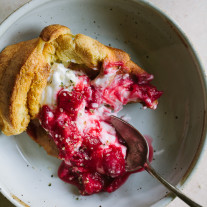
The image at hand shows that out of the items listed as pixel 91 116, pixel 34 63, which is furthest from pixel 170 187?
pixel 34 63

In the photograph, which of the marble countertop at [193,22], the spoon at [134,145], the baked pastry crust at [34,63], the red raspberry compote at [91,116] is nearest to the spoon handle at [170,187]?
the spoon at [134,145]

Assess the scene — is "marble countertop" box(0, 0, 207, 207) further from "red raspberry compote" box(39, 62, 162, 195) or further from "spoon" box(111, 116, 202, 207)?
"red raspberry compote" box(39, 62, 162, 195)

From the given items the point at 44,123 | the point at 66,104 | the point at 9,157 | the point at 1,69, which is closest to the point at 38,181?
the point at 9,157

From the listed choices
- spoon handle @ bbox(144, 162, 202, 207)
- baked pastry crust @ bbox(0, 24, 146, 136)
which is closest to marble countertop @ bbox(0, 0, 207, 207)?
spoon handle @ bbox(144, 162, 202, 207)

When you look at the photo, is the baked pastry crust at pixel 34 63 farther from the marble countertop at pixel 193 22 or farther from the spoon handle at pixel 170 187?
the spoon handle at pixel 170 187

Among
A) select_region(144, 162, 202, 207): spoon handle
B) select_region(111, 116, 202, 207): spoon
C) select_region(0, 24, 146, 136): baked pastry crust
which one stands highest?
select_region(0, 24, 146, 136): baked pastry crust

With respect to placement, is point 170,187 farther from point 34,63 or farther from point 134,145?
point 34,63

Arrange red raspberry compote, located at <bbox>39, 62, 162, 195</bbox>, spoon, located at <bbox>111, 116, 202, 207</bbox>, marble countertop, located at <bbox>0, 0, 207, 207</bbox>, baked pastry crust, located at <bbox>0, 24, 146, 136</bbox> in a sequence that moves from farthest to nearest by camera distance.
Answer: marble countertop, located at <bbox>0, 0, 207, 207</bbox> < spoon, located at <bbox>111, 116, 202, 207</bbox> < red raspberry compote, located at <bbox>39, 62, 162, 195</bbox> < baked pastry crust, located at <bbox>0, 24, 146, 136</bbox>
